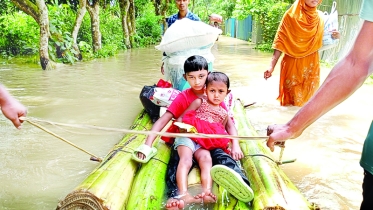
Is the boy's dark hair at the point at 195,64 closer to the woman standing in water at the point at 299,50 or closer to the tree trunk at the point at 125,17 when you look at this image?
the woman standing in water at the point at 299,50

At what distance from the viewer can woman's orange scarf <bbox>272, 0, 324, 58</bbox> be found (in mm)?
5121

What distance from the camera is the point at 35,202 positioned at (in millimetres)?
2930

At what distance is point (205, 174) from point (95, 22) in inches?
423

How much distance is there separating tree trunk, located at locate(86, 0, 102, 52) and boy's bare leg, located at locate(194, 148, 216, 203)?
10278mm

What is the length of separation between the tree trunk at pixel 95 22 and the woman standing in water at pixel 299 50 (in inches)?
324

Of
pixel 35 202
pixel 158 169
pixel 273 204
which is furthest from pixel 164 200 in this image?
pixel 35 202

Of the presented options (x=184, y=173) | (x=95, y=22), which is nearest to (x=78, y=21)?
(x=95, y=22)

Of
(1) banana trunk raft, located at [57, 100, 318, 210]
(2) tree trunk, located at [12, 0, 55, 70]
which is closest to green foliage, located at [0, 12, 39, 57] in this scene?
(2) tree trunk, located at [12, 0, 55, 70]

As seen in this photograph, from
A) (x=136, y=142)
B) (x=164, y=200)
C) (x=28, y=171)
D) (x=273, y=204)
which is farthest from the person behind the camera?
(x=28, y=171)

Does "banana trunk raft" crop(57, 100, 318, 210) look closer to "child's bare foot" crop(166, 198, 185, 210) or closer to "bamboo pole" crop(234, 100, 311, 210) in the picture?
"bamboo pole" crop(234, 100, 311, 210)

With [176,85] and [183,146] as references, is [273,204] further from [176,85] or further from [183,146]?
[176,85]

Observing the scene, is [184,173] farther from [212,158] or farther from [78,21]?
[78,21]

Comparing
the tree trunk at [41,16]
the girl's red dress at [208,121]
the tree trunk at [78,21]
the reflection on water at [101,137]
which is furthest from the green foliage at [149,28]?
the girl's red dress at [208,121]

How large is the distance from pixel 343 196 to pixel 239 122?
4.47 feet
